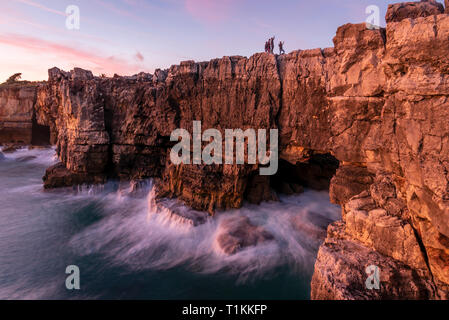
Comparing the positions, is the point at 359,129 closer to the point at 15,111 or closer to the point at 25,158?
the point at 25,158

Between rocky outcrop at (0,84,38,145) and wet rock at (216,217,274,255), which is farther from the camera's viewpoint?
rocky outcrop at (0,84,38,145)

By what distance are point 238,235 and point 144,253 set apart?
3301mm

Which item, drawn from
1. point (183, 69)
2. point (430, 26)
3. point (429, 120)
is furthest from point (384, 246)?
point (183, 69)

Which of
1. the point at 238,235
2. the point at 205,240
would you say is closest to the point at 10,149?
the point at 205,240

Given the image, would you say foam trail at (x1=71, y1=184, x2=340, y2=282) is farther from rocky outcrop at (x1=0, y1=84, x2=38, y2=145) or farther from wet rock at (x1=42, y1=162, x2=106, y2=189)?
rocky outcrop at (x1=0, y1=84, x2=38, y2=145)

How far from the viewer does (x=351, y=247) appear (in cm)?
358

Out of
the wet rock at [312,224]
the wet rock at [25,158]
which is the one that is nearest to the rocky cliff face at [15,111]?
the wet rock at [25,158]

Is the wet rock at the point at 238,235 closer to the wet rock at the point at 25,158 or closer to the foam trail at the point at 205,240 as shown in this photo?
the foam trail at the point at 205,240

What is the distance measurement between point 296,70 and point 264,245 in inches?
226

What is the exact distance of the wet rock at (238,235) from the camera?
296 inches

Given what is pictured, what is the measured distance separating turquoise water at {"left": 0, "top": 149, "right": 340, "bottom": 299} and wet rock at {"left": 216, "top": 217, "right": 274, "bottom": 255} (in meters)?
0.22

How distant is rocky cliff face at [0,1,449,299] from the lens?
9.29ft

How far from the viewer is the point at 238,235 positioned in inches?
310

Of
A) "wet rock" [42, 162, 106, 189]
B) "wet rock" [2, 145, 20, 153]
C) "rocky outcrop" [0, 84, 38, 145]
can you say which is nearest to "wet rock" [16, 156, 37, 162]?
"wet rock" [2, 145, 20, 153]
